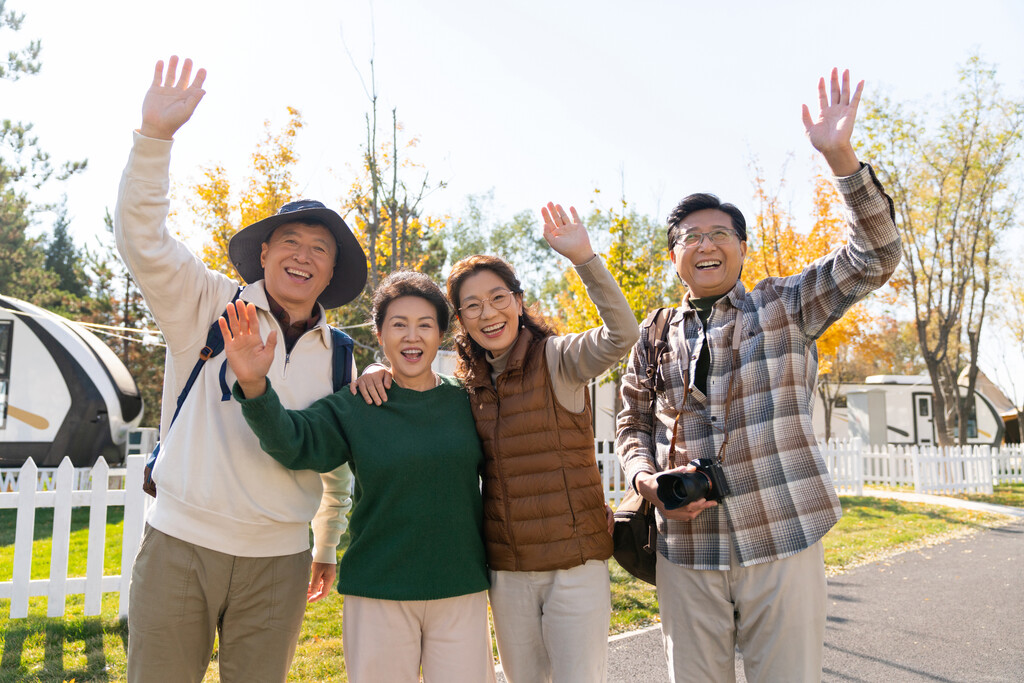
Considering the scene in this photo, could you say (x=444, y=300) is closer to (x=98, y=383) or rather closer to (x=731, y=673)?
(x=731, y=673)

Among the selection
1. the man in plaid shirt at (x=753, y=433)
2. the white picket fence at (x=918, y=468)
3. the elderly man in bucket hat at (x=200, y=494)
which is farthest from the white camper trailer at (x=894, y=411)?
the elderly man in bucket hat at (x=200, y=494)

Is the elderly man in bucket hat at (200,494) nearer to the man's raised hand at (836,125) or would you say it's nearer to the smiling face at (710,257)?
the smiling face at (710,257)

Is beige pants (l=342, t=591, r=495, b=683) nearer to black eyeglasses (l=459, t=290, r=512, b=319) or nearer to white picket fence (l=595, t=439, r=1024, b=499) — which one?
black eyeglasses (l=459, t=290, r=512, b=319)

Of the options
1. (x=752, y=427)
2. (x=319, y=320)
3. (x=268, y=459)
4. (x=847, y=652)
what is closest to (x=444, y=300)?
(x=319, y=320)

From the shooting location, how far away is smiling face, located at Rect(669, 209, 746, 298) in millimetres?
2781

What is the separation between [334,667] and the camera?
4578mm

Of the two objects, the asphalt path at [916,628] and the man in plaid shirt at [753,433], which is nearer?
the man in plaid shirt at [753,433]

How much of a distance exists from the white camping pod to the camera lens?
43.0ft

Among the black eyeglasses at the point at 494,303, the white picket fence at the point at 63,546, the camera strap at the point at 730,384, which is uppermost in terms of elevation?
the black eyeglasses at the point at 494,303

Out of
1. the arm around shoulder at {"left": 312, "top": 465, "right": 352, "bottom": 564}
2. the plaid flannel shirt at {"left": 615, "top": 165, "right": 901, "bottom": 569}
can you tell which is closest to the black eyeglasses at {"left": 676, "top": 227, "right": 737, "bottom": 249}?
the plaid flannel shirt at {"left": 615, "top": 165, "right": 901, "bottom": 569}

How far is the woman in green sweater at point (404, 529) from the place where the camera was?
2527mm

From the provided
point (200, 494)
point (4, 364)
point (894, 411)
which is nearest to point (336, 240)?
point (200, 494)

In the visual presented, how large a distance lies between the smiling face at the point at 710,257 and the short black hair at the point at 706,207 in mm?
17

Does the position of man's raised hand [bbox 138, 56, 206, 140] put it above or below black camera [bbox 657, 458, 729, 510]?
above
